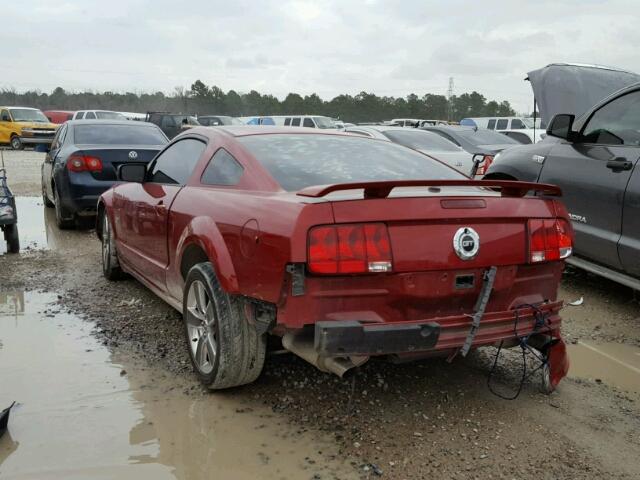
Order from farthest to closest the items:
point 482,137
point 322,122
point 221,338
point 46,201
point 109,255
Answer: point 322,122, point 482,137, point 46,201, point 109,255, point 221,338

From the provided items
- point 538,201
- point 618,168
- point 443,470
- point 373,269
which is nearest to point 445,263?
point 373,269

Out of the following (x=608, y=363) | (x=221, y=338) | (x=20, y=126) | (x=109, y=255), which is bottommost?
(x=608, y=363)

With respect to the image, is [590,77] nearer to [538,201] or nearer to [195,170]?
[538,201]

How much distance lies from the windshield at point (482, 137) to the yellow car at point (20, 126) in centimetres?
1948

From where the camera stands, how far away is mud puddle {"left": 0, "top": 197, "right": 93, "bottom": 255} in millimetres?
7688

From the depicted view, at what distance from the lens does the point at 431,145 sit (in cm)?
1155

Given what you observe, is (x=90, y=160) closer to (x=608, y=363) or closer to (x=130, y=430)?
(x=130, y=430)

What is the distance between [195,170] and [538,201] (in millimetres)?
2127

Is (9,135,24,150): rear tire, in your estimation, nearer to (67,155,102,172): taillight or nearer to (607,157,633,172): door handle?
(67,155,102,172): taillight

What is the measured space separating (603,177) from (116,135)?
6.49m

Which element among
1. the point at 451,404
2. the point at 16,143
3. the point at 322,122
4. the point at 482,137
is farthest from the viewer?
the point at 16,143

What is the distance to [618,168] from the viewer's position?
4.90 meters

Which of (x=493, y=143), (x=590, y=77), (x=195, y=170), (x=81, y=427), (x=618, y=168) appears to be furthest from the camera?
(x=493, y=143)

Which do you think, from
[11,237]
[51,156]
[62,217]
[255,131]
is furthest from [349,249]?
[51,156]
